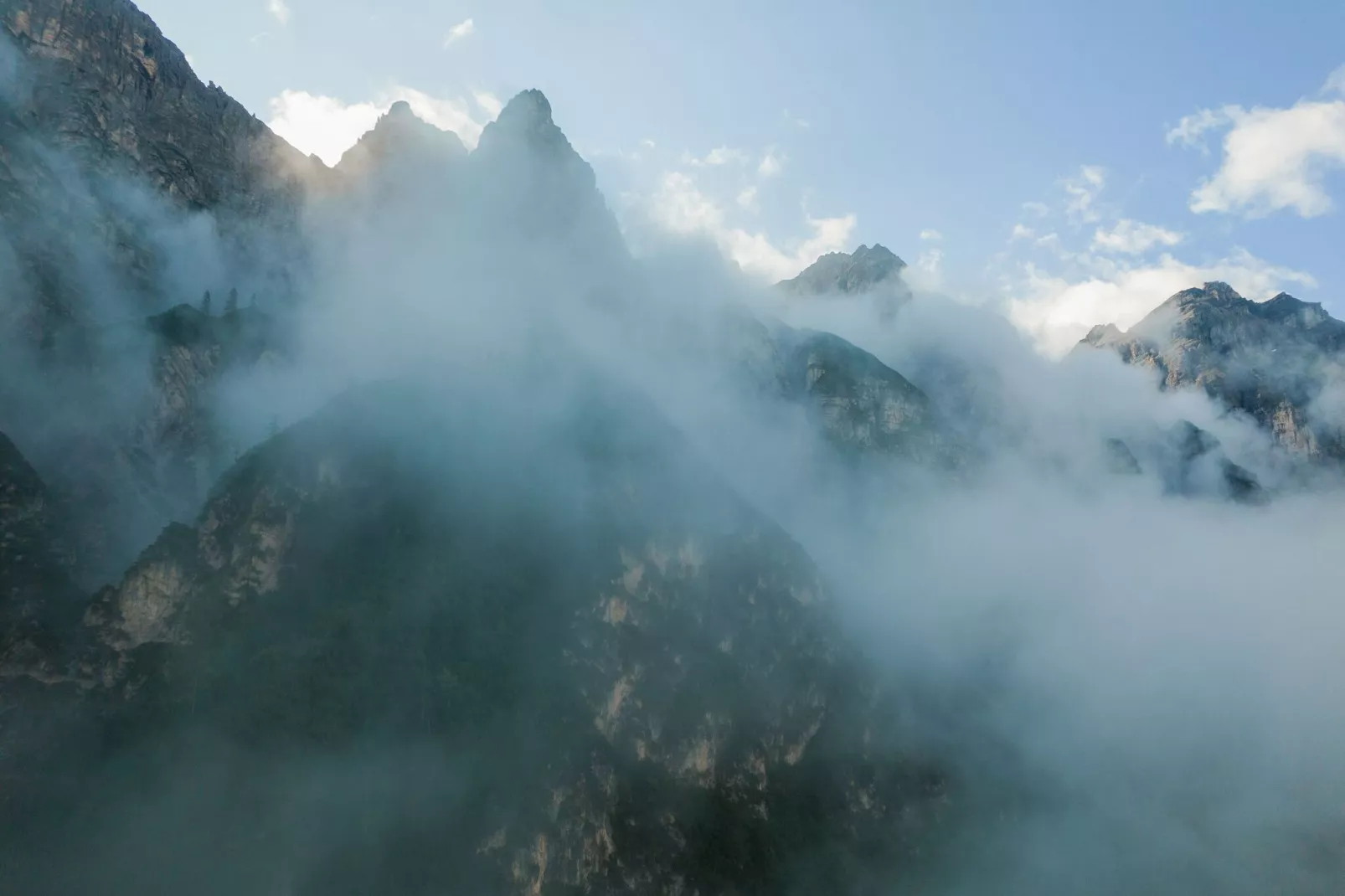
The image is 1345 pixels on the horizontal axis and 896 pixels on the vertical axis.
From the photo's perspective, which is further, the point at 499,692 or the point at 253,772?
the point at 499,692

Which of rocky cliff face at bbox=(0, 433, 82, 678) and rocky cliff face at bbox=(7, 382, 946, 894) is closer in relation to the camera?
rocky cliff face at bbox=(0, 433, 82, 678)

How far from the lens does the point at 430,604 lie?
627ft

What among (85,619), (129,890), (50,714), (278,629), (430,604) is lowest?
(129,890)

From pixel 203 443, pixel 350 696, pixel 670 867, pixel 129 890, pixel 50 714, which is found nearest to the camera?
pixel 129 890

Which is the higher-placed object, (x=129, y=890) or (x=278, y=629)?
(x=278, y=629)

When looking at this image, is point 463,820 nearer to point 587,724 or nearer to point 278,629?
point 587,724

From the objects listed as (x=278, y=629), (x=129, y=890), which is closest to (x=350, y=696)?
(x=278, y=629)

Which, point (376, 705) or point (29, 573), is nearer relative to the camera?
point (29, 573)

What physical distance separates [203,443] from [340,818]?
95.9 meters

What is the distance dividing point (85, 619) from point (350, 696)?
5049 centimetres

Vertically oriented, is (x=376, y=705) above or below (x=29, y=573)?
above

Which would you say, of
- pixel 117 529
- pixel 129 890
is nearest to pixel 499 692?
pixel 129 890

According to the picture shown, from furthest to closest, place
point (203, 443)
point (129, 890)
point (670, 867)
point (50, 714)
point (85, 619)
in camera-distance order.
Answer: point (203, 443) → point (670, 867) → point (85, 619) → point (50, 714) → point (129, 890)

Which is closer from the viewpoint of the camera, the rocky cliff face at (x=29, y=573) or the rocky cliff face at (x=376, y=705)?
the rocky cliff face at (x=29, y=573)
